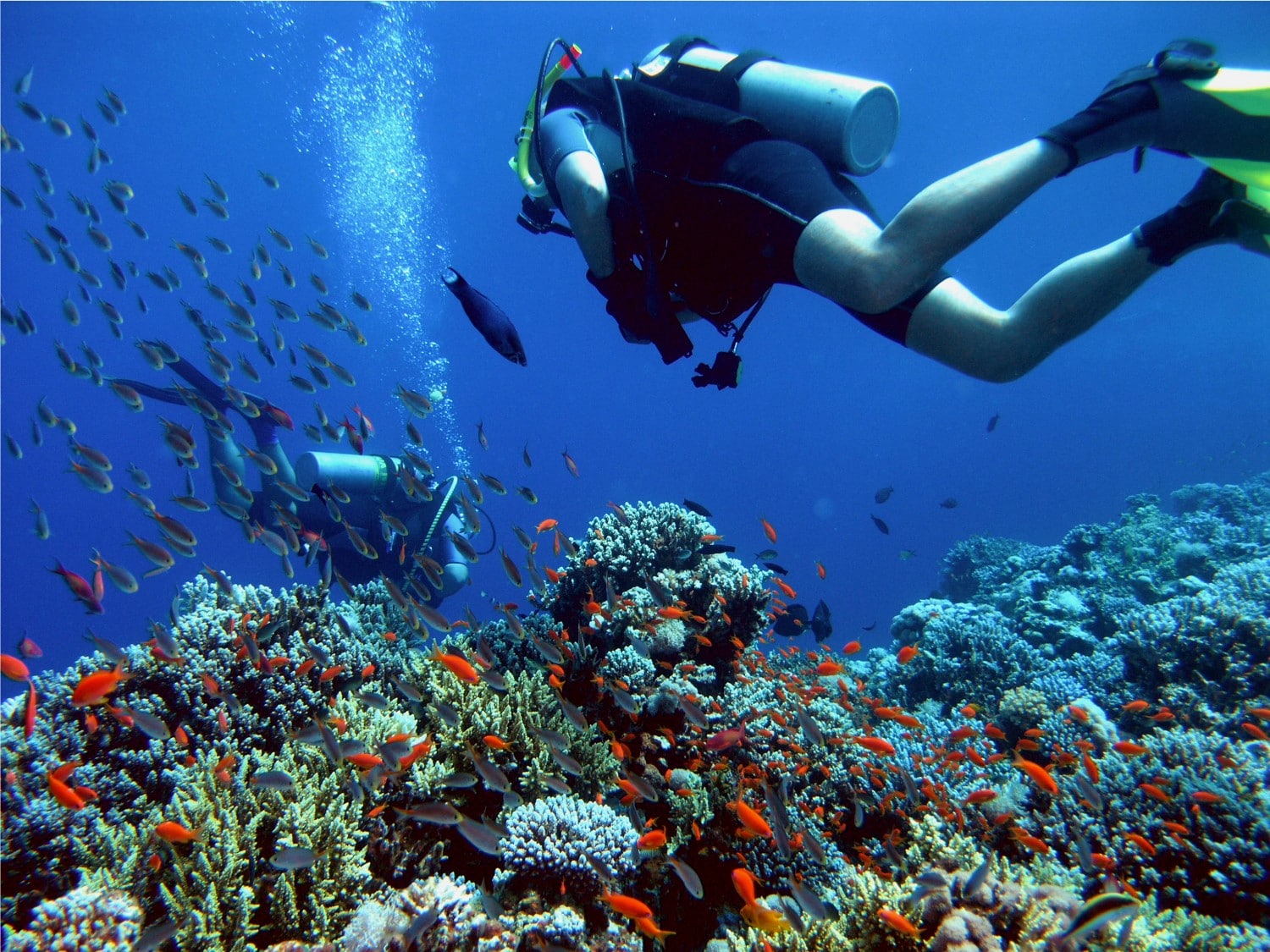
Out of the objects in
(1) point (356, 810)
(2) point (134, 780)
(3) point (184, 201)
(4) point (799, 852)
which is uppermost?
(3) point (184, 201)

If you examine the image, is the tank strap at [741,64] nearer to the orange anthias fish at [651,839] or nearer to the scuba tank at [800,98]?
the scuba tank at [800,98]

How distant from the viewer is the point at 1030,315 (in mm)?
2465

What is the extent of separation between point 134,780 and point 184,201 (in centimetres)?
864

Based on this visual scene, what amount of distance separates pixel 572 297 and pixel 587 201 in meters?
81.9

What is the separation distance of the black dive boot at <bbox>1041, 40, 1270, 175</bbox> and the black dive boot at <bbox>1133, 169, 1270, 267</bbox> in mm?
177

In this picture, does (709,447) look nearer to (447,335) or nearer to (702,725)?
(447,335)

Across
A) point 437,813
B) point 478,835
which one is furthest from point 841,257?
point 437,813

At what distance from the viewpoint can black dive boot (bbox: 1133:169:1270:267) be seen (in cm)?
220

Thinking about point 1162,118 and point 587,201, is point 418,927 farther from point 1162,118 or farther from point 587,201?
point 1162,118

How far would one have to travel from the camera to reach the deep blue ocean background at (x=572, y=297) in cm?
3359

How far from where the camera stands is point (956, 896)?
2.81 metres

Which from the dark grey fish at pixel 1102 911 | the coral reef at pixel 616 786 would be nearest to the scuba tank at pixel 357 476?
the coral reef at pixel 616 786

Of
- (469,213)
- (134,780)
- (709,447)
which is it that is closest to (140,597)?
(469,213)

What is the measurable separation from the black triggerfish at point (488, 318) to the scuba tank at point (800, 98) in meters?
2.25
